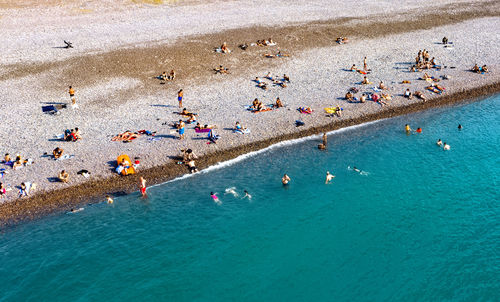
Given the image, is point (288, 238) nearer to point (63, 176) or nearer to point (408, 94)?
point (63, 176)

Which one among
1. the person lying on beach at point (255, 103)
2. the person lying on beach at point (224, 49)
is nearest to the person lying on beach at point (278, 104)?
the person lying on beach at point (255, 103)

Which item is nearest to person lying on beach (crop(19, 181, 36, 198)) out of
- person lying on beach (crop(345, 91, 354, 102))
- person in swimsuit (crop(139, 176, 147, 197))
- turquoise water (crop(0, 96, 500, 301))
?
turquoise water (crop(0, 96, 500, 301))

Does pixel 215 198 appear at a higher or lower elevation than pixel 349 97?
lower

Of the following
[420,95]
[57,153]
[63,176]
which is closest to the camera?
[63,176]

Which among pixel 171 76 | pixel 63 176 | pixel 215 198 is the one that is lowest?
pixel 215 198

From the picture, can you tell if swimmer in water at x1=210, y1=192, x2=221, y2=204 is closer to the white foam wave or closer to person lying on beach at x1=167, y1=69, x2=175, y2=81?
the white foam wave

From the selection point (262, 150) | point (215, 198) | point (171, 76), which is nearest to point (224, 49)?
point (171, 76)
